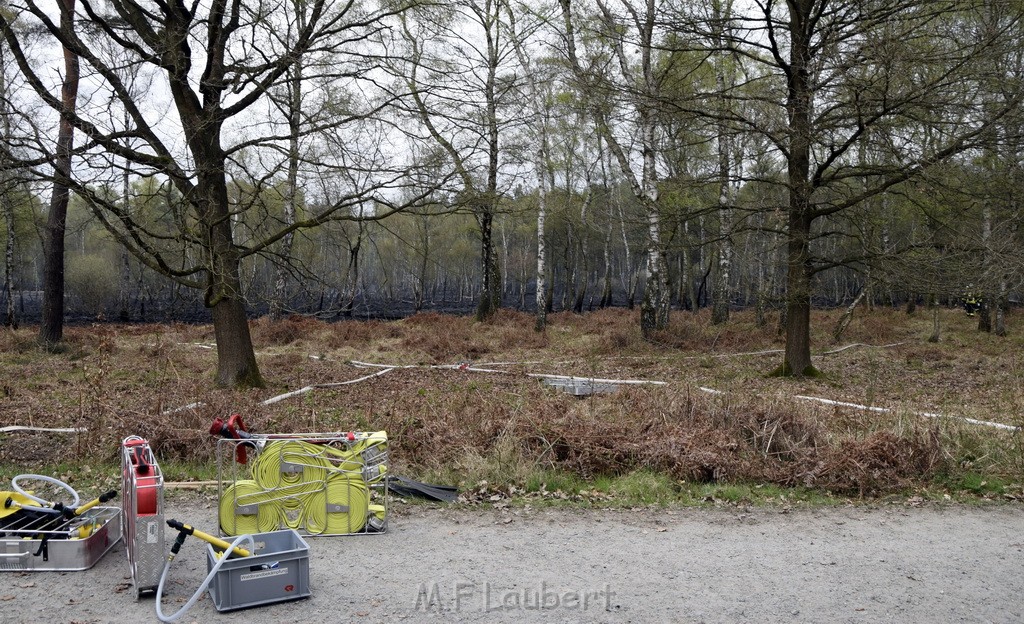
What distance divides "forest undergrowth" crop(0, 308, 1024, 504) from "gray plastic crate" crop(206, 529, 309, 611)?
2.76m

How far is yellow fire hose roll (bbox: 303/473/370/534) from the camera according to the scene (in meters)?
5.86

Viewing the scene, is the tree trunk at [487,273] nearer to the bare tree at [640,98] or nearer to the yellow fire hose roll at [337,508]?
the bare tree at [640,98]

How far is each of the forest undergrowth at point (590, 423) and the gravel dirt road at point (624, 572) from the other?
750 millimetres

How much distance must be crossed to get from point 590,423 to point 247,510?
4121 mm

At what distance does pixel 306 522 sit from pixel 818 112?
11.5 meters

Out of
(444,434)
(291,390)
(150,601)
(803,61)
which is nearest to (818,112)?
(803,61)

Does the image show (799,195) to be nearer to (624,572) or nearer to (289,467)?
(624,572)

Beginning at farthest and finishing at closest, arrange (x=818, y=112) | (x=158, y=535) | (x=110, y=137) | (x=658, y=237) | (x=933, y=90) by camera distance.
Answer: (x=658, y=237) → (x=818, y=112) → (x=933, y=90) → (x=110, y=137) → (x=158, y=535)

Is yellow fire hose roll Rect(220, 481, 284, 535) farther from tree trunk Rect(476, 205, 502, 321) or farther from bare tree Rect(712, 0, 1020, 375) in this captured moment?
tree trunk Rect(476, 205, 502, 321)

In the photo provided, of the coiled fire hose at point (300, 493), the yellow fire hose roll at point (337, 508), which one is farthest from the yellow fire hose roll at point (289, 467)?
the yellow fire hose roll at point (337, 508)

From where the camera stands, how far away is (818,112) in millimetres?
12984

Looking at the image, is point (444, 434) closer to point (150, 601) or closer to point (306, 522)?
point (306, 522)

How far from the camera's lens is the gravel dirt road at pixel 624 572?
4453mm

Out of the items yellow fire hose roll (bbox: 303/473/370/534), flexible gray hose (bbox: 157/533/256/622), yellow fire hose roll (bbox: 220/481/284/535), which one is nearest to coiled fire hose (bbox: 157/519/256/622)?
flexible gray hose (bbox: 157/533/256/622)
